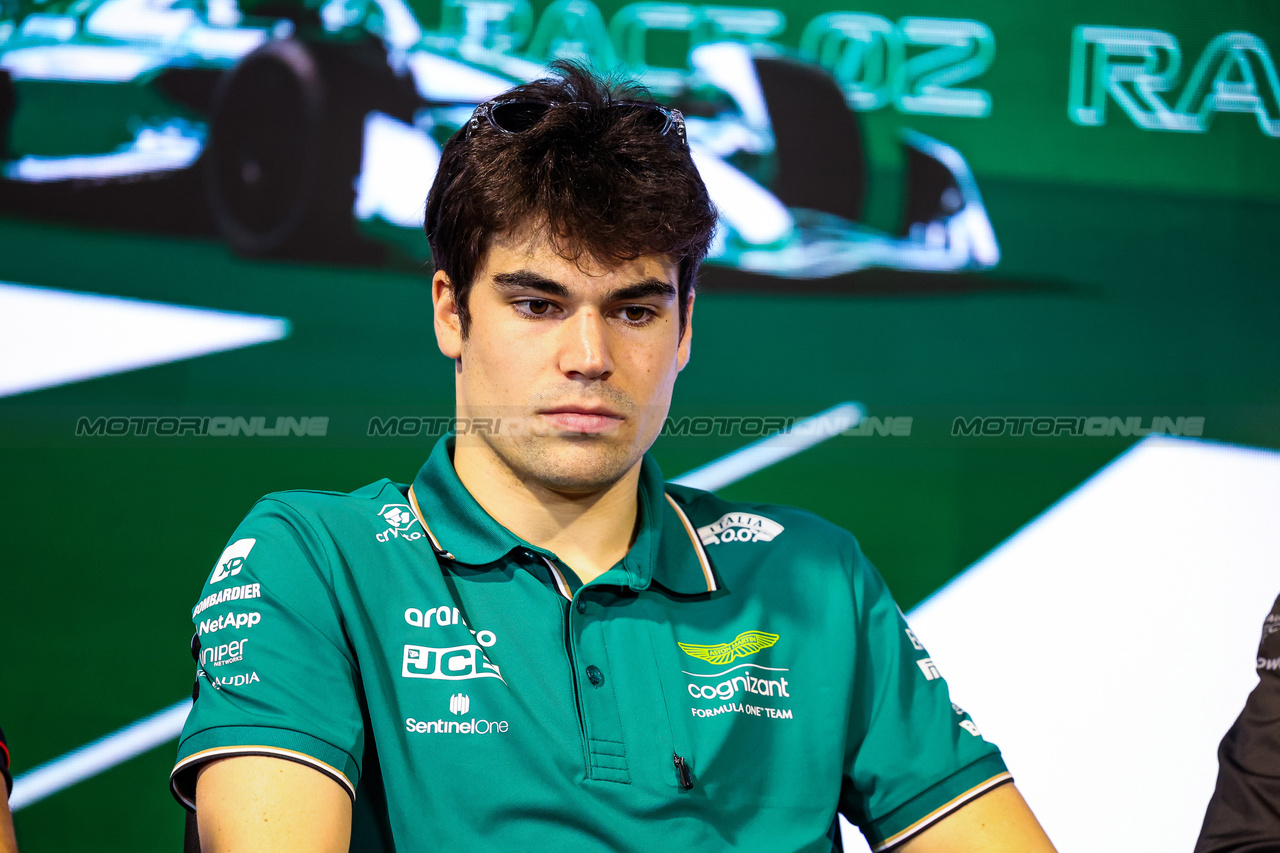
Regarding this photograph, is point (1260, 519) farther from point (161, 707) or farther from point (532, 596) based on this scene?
point (161, 707)

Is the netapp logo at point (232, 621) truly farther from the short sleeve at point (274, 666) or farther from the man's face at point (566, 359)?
the man's face at point (566, 359)

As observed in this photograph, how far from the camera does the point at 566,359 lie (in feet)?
3.91

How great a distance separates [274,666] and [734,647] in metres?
0.48

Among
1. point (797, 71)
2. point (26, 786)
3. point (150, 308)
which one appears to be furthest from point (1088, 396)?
point (26, 786)

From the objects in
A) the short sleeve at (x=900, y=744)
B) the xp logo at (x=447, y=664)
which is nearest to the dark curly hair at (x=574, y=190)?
the xp logo at (x=447, y=664)

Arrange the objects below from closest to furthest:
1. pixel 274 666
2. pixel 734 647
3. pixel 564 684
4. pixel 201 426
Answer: pixel 274 666 → pixel 564 684 → pixel 734 647 → pixel 201 426

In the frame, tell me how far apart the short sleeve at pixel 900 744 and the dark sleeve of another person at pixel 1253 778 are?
0.21 meters

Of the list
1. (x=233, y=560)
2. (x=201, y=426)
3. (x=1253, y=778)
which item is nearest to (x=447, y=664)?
(x=233, y=560)

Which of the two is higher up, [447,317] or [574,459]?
[447,317]

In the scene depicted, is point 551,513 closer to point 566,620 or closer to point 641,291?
point 566,620

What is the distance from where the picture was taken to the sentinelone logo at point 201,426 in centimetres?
203

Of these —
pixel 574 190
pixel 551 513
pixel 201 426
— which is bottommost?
pixel 201 426

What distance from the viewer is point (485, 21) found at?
2.14 m

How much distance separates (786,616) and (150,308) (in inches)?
54.3
